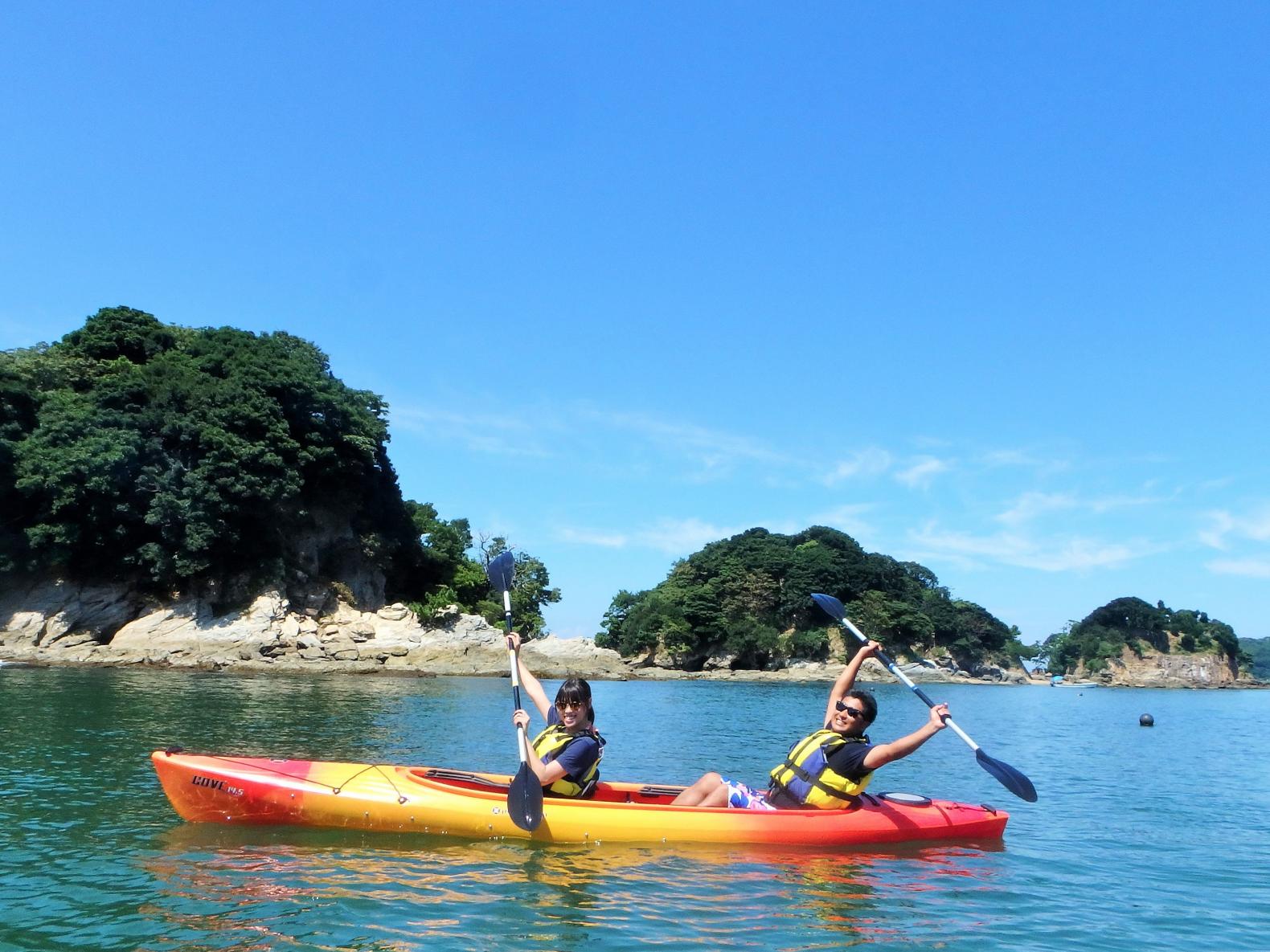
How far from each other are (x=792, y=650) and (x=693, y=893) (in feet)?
187

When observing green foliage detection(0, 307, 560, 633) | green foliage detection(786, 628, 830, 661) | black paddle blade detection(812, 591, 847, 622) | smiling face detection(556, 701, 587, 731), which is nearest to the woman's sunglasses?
smiling face detection(556, 701, 587, 731)

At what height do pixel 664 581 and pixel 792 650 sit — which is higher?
pixel 664 581

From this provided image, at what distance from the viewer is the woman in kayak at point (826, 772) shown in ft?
24.3

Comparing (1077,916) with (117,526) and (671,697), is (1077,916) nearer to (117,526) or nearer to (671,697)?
(671,697)

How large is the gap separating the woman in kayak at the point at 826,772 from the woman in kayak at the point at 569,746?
0.84 m

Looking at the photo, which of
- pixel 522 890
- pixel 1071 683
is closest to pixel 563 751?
pixel 522 890

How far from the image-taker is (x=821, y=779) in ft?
25.3

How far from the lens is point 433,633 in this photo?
39.2 metres

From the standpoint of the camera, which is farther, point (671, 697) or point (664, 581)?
point (664, 581)

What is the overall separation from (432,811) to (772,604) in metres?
58.2

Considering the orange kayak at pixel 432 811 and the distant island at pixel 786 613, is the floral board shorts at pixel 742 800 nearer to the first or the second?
the orange kayak at pixel 432 811

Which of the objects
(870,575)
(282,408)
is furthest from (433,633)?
(870,575)

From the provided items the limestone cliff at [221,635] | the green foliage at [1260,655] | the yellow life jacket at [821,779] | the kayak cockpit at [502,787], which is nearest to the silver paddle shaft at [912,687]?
the yellow life jacket at [821,779]

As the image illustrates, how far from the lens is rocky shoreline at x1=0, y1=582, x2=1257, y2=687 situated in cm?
3142
